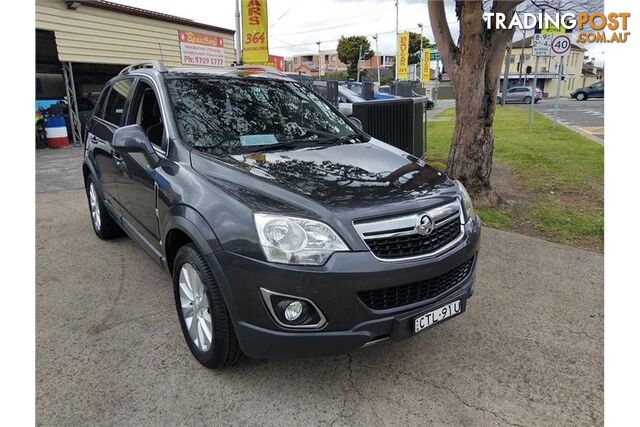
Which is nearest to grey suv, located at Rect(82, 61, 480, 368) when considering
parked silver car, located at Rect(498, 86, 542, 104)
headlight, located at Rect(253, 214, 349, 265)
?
headlight, located at Rect(253, 214, 349, 265)

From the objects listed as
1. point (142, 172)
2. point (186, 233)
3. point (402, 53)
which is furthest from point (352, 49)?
point (186, 233)

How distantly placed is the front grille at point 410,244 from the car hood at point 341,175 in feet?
0.68

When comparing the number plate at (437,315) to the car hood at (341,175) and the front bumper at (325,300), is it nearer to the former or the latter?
the front bumper at (325,300)

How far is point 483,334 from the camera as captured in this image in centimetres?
329

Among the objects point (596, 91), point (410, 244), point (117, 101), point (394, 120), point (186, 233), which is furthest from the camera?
point (596, 91)

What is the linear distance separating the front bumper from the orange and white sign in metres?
14.9

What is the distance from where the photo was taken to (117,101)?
4539mm

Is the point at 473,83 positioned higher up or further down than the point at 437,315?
higher up

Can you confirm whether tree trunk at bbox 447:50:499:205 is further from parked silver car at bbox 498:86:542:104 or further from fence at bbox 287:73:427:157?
parked silver car at bbox 498:86:542:104

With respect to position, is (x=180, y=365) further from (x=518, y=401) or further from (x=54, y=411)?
(x=518, y=401)

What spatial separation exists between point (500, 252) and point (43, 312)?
4.25 meters

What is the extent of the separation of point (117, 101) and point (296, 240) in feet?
10.4

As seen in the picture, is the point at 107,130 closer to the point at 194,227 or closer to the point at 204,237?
the point at 194,227
